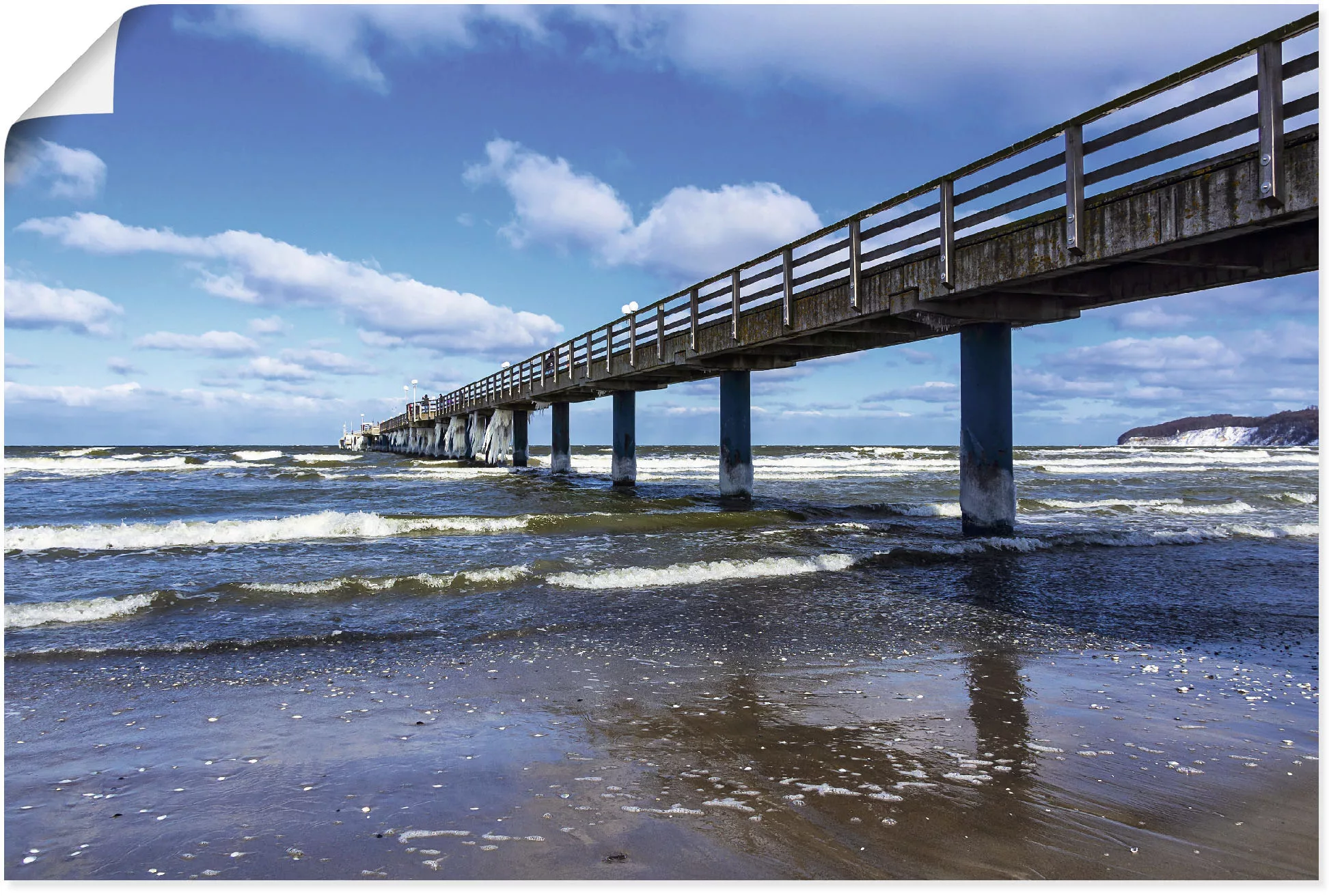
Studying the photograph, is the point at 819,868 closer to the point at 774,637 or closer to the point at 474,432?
the point at 774,637

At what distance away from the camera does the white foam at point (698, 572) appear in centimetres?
998

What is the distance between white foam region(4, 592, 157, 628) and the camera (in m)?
8.30

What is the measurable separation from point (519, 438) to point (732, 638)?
33.9m

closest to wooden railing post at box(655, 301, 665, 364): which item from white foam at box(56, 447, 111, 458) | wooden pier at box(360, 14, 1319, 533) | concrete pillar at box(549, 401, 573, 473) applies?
wooden pier at box(360, 14, 1319, 533)

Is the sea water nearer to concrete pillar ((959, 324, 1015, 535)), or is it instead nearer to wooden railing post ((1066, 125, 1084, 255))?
concrete pillar ((959, 324, 1015, 535))

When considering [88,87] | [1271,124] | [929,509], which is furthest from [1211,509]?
[88,87]

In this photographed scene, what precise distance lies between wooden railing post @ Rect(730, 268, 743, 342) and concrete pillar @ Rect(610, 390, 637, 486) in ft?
34.1

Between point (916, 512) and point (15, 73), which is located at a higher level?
point (15, 73)

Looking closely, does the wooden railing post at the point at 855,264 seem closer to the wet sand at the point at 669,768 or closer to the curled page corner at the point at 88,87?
the wet sand at the point at 669,768

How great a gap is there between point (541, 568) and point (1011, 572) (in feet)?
21.4

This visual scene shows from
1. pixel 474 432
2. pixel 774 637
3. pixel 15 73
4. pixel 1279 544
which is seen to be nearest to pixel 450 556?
pixel 774 637

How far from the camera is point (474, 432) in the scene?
4538 cm

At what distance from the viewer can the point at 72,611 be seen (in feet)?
28.1

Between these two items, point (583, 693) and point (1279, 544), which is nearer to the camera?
point (583, 693)
